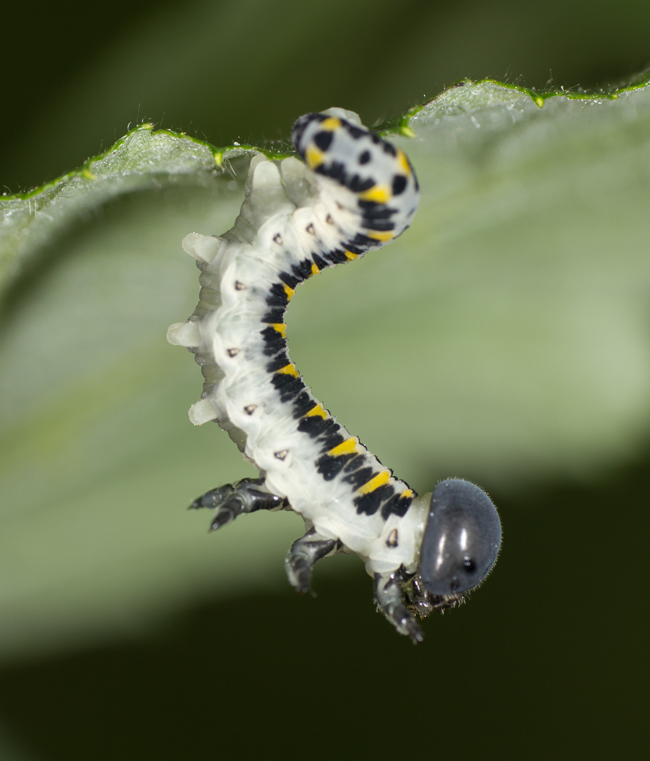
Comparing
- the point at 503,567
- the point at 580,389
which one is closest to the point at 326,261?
the point at 580,389

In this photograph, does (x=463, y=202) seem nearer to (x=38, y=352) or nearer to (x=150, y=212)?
(x=150, y=212)

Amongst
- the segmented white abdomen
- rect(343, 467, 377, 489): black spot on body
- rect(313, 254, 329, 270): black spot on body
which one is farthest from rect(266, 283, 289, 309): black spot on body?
rect(343, 467, 377, 489): black spot on body

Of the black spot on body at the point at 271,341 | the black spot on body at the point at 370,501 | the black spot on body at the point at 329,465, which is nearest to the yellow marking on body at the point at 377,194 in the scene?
the black spot on body at the point at 271,341

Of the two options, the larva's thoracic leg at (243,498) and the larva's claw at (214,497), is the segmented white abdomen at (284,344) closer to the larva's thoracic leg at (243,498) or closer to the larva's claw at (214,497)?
the larva's thoracic leg at (243,498)

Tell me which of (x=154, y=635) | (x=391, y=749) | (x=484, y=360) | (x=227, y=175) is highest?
(x=227, y=175)

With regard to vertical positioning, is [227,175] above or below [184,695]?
above

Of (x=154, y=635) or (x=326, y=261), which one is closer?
(x=326, y=261)
